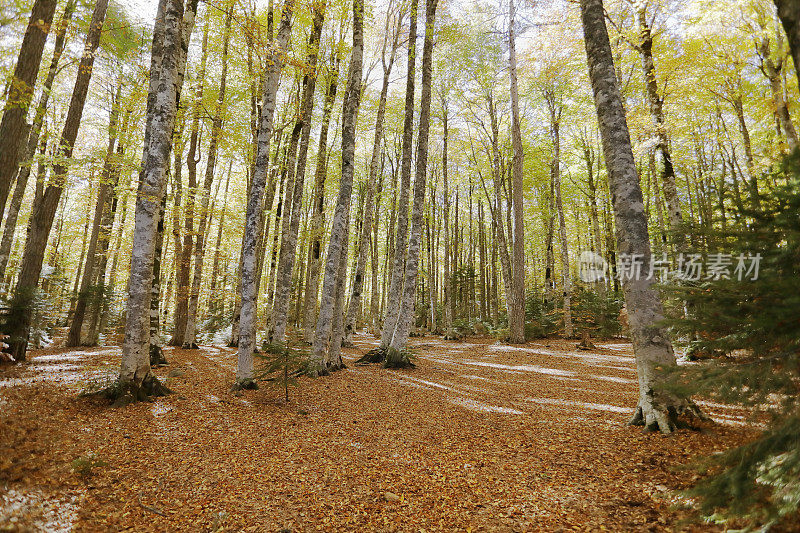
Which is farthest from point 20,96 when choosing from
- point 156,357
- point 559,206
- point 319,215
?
point 559,206

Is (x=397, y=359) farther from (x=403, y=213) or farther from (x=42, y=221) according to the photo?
(x=42, y=221)

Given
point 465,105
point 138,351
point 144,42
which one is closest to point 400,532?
point 138,351

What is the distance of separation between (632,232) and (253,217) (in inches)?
266

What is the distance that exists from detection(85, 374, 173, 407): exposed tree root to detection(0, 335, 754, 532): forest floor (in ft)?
0.60

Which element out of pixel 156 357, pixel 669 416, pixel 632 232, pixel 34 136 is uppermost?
pixel 34 136

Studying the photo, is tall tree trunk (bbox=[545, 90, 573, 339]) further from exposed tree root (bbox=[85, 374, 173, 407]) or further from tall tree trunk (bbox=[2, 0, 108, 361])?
tall tree trunk (bbox=[2, 0, 108, 361])

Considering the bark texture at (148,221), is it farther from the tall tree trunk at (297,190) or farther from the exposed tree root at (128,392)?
the tall tree trunk at (297,190)

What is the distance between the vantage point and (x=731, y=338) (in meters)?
2.75

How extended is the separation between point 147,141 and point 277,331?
6.37 m

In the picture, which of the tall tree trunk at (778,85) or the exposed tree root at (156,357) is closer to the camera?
the exposed tree root at (156,357)

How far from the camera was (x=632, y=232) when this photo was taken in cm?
483

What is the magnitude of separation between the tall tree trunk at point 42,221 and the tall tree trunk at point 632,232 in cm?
1072

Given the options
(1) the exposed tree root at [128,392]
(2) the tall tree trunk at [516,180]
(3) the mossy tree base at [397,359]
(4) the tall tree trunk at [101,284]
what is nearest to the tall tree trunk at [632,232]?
(3) the mossy tree base at [397,359]

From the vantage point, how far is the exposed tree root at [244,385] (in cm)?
725
